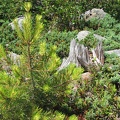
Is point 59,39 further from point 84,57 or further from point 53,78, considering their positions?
point 53,78

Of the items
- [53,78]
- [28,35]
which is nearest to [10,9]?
[53,78]

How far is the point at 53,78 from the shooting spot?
5.68 metres

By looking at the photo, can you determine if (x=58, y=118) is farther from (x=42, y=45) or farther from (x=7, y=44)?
(x=7, y=44)

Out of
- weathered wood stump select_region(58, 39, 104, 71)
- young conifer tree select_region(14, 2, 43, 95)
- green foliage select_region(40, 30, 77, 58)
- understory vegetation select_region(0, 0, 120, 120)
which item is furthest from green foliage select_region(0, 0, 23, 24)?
young conifer tree select_region(14, 2, 43, 95)

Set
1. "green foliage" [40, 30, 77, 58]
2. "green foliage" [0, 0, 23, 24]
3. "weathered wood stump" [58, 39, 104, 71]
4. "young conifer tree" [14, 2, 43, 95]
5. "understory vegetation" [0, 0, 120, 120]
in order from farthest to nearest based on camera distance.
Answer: "green foliage" [0, 0, 23, 24]
"green foliage" [40, 30, 77, 58]
"weathered wood stump" [58, 39, 104, 71]
"understory vegetation" [0, 0, 120, 120]
"young conifer tree" [14, 2, 43, 95]

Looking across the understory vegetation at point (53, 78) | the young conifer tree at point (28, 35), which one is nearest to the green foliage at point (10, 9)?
the understory vegetation at point (53, 78)

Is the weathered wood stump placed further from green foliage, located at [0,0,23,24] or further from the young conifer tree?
green foliage, located at [0,0,23,24]

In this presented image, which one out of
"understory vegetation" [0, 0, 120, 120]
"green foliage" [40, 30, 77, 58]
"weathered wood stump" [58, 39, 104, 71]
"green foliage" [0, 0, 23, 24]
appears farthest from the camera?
"green foliage" [0, 0, 23, 24]

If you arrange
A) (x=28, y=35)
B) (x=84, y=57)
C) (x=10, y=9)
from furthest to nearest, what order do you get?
(x=10, y=9), (x=84, y=57), (x=28, y=35)

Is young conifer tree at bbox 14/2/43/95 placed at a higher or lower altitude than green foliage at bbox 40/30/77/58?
higher

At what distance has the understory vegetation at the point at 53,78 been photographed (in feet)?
16.2

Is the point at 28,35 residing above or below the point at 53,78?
above

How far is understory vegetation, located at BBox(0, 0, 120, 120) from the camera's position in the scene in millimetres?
4934

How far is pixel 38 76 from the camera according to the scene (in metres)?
5.54
